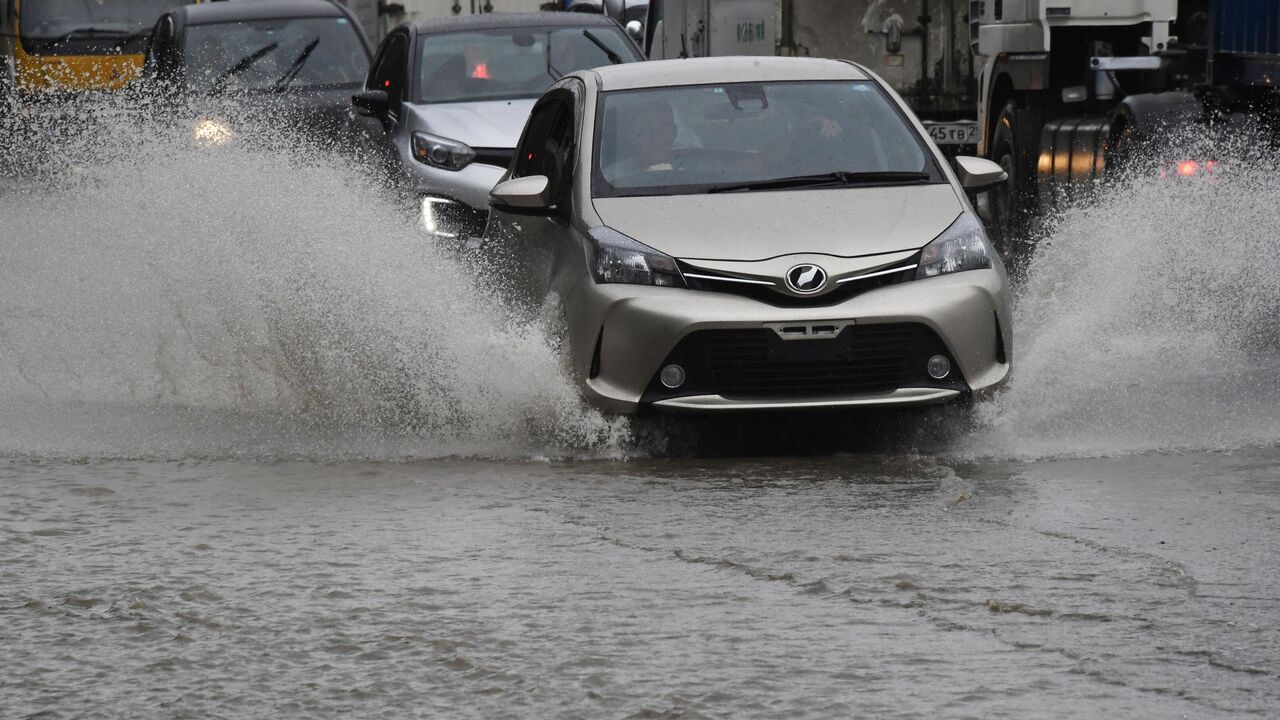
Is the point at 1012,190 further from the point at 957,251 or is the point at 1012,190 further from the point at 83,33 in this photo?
the point at 83,33

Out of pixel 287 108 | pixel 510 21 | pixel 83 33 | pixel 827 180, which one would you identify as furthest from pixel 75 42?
pixel 827 180

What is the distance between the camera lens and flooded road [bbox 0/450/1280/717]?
479 centimetres

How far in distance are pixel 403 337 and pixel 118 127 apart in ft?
15.3

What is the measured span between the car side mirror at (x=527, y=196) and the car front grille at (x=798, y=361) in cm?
119

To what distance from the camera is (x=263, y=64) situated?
18.4 metres

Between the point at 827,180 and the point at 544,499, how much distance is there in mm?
2206

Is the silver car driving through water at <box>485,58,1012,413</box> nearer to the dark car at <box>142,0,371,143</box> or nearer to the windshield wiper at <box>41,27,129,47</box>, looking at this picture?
the dark car at <box>142,0,371,143</box>

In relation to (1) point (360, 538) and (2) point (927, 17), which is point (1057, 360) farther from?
(2) point (927, 17)

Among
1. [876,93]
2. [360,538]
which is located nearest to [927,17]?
[876,93]

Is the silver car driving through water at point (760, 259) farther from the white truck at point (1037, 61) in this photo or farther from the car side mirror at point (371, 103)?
the car side mirror at point (371, 103)

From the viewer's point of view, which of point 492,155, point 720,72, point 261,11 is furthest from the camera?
point 261,11

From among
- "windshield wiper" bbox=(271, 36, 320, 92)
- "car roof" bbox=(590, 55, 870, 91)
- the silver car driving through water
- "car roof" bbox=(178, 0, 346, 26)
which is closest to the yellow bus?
"car roof" bbox=(178, 0, 346, 26)

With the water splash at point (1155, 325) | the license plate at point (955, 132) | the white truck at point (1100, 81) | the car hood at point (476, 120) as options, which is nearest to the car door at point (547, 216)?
the water splash at point (1155, 325)

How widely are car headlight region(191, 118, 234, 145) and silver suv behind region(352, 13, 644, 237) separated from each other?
3.38ft
